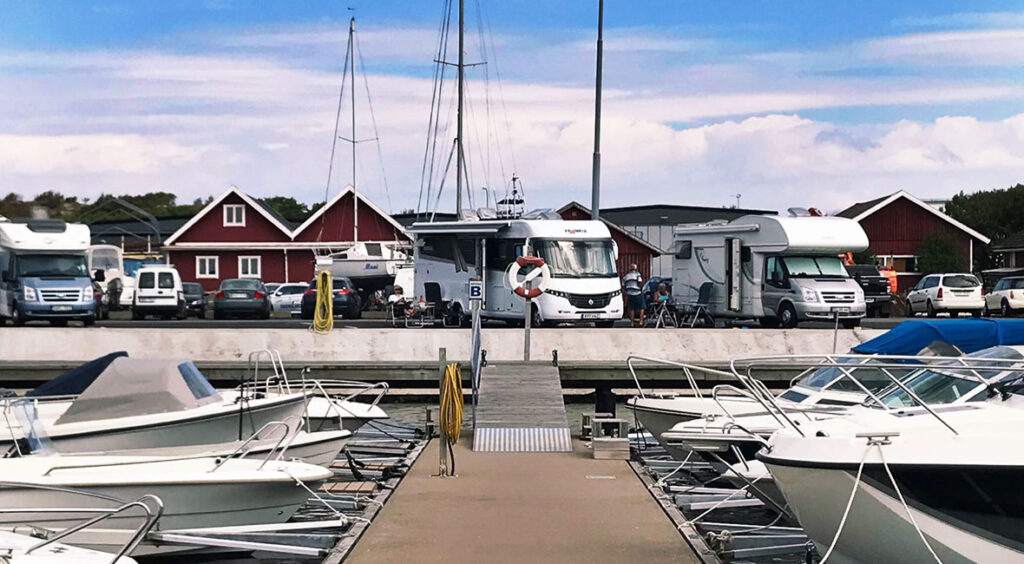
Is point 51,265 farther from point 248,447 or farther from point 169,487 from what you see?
point 169,487

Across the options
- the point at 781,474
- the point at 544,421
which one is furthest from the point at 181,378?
the point at 781,474

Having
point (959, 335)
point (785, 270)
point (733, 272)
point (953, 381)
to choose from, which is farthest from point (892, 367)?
point (733, 272)

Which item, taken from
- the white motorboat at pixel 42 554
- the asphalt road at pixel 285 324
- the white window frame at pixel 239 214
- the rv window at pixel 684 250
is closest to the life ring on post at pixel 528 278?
the asphalt road at pixel 285 324

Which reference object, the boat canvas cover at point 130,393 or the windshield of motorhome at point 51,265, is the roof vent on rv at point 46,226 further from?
the boat canvas cover at point 130,393

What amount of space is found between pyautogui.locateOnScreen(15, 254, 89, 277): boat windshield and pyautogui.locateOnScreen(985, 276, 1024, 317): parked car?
101 ft

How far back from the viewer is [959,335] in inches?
615

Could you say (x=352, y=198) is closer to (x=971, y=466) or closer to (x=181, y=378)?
(x=181, y=378)

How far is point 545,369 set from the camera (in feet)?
71.7

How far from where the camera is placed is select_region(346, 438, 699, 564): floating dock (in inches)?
462

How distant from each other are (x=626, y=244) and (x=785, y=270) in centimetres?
3674

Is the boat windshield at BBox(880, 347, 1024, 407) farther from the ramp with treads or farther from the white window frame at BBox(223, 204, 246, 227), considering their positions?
the white window frame at BBox(223, 204, 246, 227)

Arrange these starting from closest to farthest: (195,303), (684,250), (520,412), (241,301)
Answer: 1. (520,412)
2. (684,250)
3. (241,301)
4. (195,303)

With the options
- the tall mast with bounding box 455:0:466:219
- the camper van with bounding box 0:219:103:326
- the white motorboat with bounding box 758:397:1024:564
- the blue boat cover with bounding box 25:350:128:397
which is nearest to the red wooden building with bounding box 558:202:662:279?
the tall mast with bounding box 455:0:466:219

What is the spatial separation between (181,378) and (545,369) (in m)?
8.01
